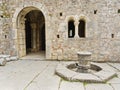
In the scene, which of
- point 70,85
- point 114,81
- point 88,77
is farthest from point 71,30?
point 70,85

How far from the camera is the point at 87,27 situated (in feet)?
23.6

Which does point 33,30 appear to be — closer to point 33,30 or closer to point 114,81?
point 33,30

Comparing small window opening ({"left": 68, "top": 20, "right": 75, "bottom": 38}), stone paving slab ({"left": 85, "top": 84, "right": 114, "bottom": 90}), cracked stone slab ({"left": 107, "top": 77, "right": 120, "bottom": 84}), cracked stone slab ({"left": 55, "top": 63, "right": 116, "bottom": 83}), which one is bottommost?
stone paving slab ({"left": 85, "top": 84, "right": 114, "bottom": 90})

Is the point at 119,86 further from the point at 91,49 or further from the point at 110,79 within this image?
the point at 91,49

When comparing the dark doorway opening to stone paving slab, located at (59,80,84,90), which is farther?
the dark doorway opening

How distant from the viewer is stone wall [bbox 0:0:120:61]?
7051mm

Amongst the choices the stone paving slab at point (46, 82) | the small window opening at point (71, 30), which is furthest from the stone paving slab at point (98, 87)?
the small window opening at point (71, 30)

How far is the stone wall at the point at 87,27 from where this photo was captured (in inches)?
278

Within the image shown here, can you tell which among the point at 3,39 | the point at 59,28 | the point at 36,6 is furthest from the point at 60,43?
the point at 3,39

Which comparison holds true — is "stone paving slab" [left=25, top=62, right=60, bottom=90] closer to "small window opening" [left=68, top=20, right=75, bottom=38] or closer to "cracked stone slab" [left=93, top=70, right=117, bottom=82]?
"cracked stone slab" [left=93, top=70, right=117, bottom=82]

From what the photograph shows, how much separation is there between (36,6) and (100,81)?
4852 mm

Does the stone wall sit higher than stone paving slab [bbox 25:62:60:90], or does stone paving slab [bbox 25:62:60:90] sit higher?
the stone wall

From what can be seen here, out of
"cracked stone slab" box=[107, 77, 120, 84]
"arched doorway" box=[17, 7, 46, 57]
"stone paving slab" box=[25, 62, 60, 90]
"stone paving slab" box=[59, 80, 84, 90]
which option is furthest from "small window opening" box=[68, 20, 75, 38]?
"stone paving slab" box=[59, 80, 84, 90]

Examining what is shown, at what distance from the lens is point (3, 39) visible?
765cm
